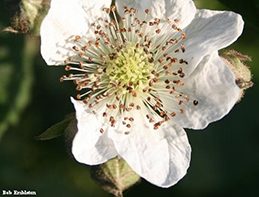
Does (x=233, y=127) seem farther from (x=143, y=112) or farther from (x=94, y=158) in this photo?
(x=94, y=158)

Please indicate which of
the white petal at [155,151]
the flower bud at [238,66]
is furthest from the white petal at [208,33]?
the white petal at [155,151]

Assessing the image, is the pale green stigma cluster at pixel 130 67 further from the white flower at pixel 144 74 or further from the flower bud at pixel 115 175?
the flower bud at pixel 115 175

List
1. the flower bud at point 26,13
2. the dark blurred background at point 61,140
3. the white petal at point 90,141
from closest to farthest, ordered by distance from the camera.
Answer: the white petal at point 90,141, the flower bud at point 26,13, the dark blurred background at point 61,140

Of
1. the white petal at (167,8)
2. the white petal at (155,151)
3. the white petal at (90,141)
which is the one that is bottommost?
the white petal at (155,151)

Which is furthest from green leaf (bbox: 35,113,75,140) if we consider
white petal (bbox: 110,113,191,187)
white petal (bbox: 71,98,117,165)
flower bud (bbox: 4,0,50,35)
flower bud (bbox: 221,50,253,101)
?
flower bud (bbox: 221,50,253,101)

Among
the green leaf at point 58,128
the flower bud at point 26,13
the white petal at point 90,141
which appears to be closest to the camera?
the white petal at point 90,141

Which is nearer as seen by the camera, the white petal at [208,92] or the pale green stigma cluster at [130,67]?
the white petal at [208,92]

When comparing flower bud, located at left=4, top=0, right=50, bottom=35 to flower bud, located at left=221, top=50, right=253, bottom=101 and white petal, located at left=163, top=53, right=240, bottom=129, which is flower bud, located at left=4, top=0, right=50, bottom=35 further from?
flower bud, located at left=221, top=50, right=253, bottom=101
